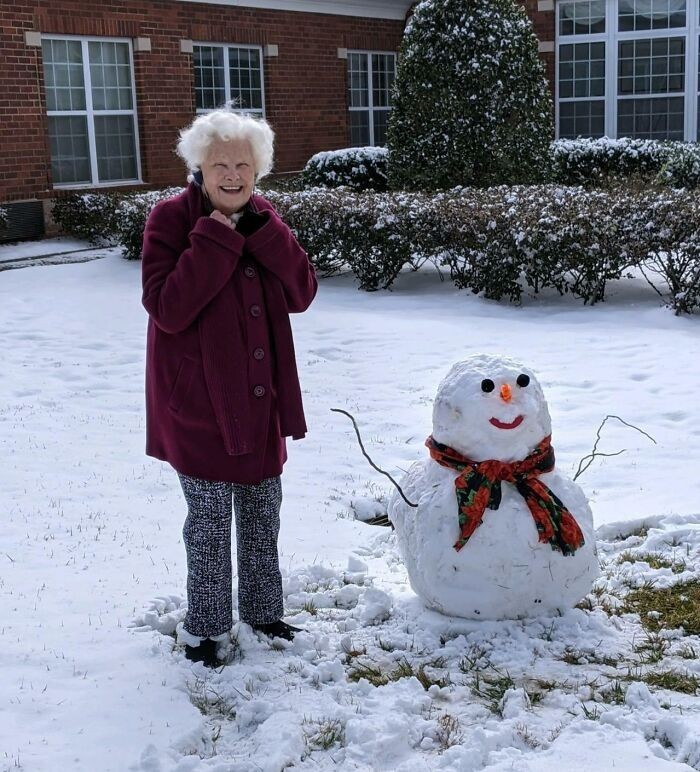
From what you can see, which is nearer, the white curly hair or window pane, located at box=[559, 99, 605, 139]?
the white curly hair

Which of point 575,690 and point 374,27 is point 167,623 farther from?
point 374,27

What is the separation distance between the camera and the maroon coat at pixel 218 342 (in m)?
3.02

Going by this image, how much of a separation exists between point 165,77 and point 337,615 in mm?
13118

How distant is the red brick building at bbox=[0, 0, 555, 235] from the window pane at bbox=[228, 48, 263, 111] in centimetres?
2

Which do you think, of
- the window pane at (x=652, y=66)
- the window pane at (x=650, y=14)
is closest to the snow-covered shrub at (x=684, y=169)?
the window pane at (x=652, y=66)

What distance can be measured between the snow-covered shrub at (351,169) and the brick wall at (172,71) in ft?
6.17

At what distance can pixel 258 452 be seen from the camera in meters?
3.11

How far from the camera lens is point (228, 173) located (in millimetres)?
3014

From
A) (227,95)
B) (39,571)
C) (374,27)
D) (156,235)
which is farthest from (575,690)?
(374,27)

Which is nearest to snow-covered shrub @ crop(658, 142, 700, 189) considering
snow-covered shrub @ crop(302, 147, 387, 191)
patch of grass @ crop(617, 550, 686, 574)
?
snow-covered shrub @ crop(302, 147, 387, 191)

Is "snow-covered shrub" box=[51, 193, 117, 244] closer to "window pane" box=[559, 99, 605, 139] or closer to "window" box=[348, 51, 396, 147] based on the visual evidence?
"window" box=[348, 51, 396, 147]

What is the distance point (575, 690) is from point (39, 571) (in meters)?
2.08

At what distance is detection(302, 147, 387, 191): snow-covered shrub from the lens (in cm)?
1534

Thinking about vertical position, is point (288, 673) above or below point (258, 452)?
below
